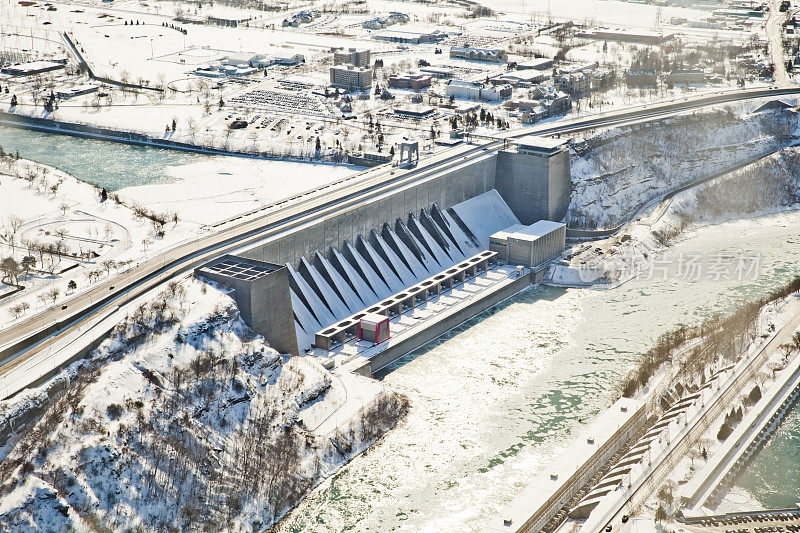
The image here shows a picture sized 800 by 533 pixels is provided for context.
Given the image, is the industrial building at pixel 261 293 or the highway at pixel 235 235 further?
the industrial building at pixel 261 293

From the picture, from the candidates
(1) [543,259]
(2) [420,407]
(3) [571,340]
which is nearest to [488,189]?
(1) [543,259]

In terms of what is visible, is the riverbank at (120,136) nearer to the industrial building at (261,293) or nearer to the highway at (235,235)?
the highway at (235,235)

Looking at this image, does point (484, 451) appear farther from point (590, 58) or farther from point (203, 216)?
point (590, 58)

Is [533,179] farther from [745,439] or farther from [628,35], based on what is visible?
[628,35]

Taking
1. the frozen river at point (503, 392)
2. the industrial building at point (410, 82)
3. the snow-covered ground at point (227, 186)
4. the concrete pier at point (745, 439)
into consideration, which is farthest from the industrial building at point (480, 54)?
the concrete pier at point (745, 439)

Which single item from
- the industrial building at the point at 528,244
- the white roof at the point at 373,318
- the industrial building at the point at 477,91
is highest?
the industrial building at the point at 477,91
